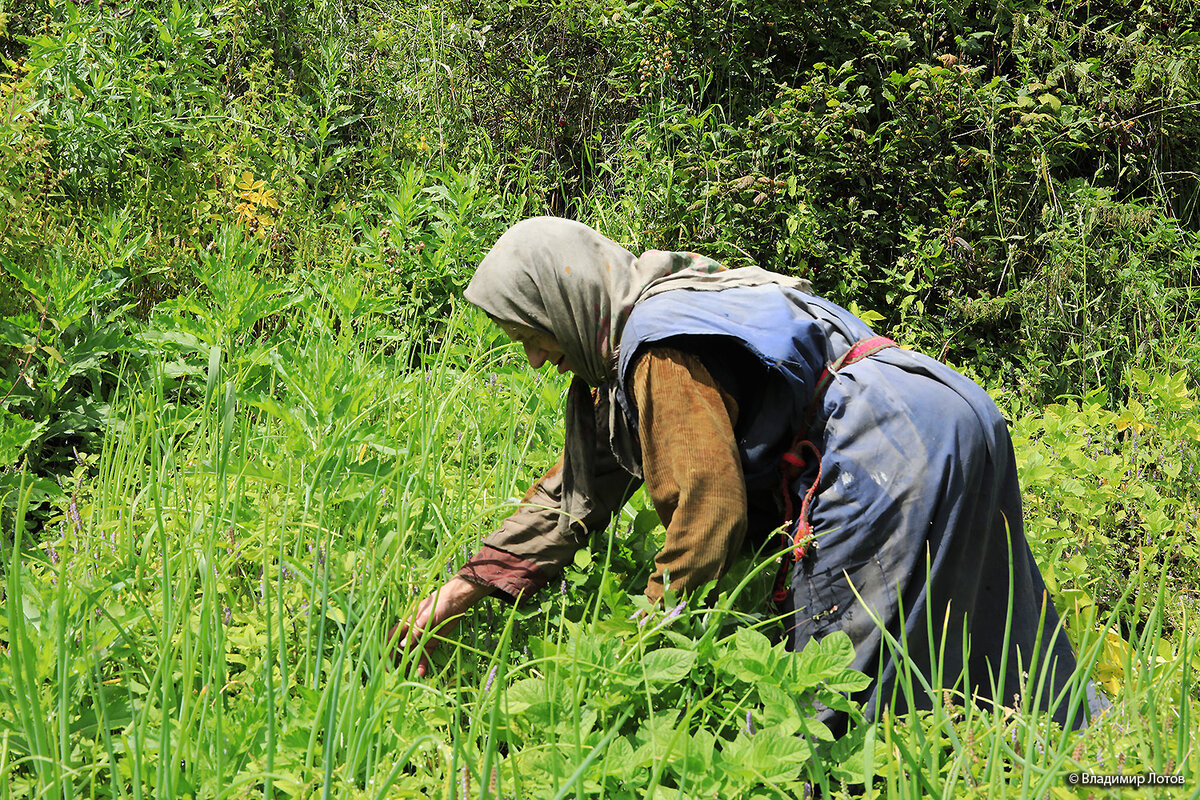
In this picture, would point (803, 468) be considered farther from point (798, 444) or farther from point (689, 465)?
point (689, 465)

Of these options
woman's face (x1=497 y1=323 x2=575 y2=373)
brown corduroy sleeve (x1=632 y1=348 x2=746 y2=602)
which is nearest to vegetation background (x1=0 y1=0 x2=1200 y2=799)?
brown corduroy sleeve (x1=632 y1=348 x2=746 y2=602)

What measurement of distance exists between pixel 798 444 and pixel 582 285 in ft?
1.73

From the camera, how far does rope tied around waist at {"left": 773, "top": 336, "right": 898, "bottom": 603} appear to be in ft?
5.70

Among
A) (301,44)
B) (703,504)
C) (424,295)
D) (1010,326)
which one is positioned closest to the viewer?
(703,504)

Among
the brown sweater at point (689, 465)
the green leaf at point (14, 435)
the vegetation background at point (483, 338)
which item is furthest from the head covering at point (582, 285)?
the green leaf at point (14, 435)

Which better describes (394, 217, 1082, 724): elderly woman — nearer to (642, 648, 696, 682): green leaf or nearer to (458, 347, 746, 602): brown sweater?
(458, 347, 746, 602): brown sweater

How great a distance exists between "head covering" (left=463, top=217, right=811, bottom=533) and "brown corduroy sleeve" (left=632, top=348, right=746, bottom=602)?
192 mm

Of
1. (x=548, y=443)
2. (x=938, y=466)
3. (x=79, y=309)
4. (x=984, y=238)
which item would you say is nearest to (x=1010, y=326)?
(x=984, y=238)

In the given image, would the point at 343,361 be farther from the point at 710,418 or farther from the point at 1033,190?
the point at 1033,190

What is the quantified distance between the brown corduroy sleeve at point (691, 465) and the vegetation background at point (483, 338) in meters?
0.11

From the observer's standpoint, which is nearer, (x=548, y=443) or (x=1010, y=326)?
(x=548, y=443)

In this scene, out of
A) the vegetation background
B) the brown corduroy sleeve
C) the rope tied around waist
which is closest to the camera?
the vegetation background

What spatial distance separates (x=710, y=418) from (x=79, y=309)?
223cm

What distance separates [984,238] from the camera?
402cm
